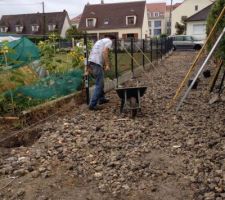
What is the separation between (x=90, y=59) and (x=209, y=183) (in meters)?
4.95

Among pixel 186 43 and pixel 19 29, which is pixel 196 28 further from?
pixel 19 29

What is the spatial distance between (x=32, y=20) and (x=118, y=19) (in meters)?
15.5

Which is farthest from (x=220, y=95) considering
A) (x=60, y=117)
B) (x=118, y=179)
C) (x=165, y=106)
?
(x=118, y=179)

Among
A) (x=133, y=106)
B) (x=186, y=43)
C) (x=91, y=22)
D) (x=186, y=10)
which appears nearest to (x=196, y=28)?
(x=186, y=43)

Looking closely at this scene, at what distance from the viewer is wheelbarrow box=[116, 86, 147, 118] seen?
25.4 ft

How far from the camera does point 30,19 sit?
62969 millimetres

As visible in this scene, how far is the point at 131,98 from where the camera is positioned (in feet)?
26.1

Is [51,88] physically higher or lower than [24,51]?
lower

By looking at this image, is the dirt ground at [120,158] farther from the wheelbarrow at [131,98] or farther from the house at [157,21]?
the house at [157,21]

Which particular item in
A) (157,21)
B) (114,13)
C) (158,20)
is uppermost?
(158,20)

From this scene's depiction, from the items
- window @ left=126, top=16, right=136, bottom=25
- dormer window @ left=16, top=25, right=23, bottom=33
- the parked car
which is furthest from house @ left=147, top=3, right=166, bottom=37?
the parked car

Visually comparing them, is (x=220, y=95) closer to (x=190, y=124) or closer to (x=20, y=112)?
(x=190, y=124)

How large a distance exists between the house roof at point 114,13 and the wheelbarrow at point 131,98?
161 ft

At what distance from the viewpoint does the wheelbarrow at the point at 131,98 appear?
305 inches
